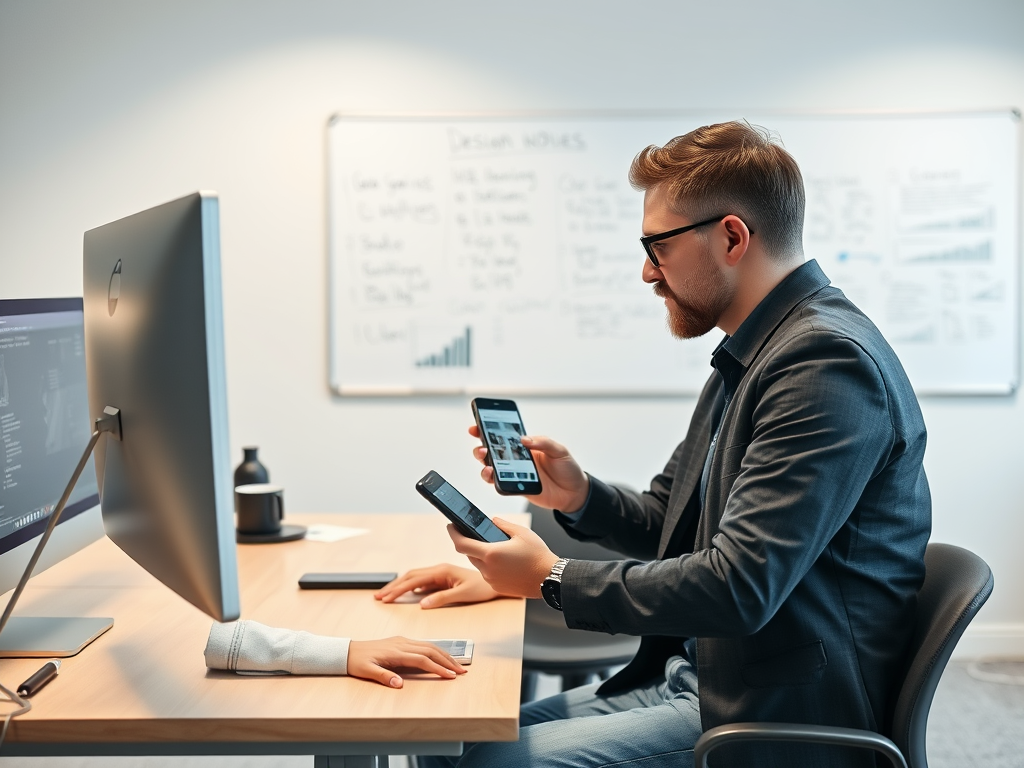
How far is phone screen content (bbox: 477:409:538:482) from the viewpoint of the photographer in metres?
1.61

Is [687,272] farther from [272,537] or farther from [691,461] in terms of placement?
[272,537]

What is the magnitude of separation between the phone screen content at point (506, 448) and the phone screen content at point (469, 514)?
0.65ft

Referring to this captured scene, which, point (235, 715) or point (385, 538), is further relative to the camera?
point (385, 538)

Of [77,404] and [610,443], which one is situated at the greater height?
[77,404]

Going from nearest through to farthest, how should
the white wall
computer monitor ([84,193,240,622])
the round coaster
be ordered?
computer monitor ([84,193,240,622])
the round coaster
the white wall

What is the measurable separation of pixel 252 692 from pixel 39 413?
0.56 metres

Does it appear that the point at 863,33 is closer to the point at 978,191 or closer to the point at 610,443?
the point at 978,191

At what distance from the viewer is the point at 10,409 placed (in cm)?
129

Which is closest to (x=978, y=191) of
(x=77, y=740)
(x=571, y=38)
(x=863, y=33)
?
(x=863, y=33)

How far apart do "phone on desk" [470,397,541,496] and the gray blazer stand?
1.15 ft

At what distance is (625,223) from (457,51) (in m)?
0.88

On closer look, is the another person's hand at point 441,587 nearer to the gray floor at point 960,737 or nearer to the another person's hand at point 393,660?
the another person's hand at point 393,660

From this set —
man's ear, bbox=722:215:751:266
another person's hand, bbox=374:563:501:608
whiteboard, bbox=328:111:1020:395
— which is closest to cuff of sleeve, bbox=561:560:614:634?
another person's hand, bbox=374:563:501:608

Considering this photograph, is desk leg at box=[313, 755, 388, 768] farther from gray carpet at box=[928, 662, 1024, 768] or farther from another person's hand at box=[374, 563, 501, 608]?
gray carpet at box=[928, 662, 1024, 768]
